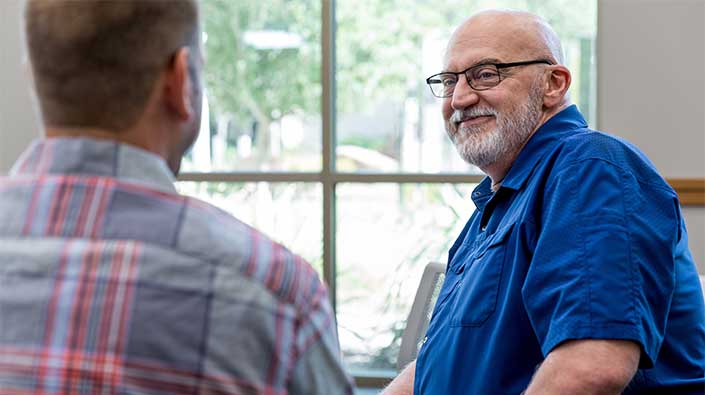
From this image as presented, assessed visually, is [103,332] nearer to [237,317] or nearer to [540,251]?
[237,317]

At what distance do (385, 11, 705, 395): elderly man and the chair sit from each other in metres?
0.29

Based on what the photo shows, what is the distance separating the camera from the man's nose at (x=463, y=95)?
1826mm

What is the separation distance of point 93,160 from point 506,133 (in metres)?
1.09

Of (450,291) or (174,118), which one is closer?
(174,118)

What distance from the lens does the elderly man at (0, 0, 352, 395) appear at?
0.77 m

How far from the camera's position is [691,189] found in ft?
10.6

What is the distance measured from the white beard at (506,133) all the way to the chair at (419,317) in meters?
0.41

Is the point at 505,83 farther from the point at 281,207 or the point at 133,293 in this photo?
the point at 281,207

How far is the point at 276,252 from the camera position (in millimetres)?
833

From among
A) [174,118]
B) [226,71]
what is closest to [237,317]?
[174,118]

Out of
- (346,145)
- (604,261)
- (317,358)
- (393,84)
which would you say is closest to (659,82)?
(393,84)

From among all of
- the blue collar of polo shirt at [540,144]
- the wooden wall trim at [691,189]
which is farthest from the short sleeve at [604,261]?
the wooden wall trim at [691,189]

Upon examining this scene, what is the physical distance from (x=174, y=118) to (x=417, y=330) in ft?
4.26

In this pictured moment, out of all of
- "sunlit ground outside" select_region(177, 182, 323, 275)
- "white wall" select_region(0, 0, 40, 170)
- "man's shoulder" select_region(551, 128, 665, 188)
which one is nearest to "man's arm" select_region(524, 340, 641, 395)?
"man's shoulder" select_region(551, 128, 665, 188)
